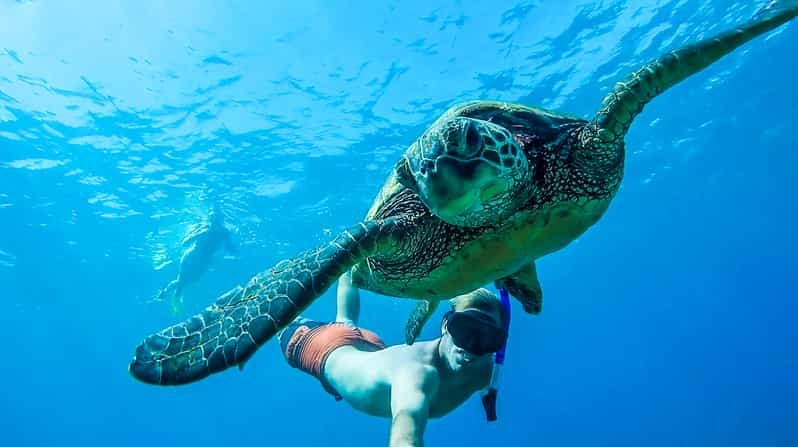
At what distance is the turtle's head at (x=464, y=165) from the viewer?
2143 mm

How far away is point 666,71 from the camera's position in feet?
9.52

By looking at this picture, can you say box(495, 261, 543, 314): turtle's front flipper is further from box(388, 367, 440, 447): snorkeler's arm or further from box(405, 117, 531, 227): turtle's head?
box(405, 117, 531, 227): turtle's head

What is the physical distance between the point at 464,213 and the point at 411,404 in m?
2.24

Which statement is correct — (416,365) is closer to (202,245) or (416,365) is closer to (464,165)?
(464,165)

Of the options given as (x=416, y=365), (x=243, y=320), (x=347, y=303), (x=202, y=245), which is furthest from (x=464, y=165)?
(x=202, y=245)

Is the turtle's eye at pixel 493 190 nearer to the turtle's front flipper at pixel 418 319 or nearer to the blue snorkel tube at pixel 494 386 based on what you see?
the turtle's front flipper at pixel 418 319

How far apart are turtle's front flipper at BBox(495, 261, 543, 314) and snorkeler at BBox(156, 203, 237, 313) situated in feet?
59.9

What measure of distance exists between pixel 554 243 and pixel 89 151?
1837cm

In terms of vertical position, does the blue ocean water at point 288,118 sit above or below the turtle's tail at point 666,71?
above

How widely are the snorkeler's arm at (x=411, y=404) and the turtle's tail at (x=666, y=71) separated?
2.60 metres

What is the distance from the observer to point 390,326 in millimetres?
47188

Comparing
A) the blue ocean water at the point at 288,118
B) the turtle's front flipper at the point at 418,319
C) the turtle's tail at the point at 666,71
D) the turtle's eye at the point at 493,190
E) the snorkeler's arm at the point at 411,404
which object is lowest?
the snorkeler's arm at the point at 411,404

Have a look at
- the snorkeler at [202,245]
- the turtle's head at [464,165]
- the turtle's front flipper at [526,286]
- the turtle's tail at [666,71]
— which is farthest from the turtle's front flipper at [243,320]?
the snorkeler at [202,245]

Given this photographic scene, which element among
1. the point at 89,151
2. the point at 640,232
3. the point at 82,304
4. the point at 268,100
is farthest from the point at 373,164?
the point at 82,304
